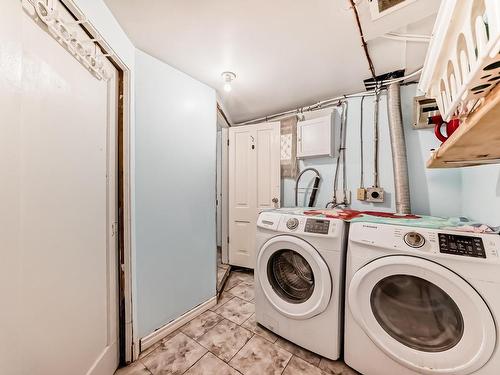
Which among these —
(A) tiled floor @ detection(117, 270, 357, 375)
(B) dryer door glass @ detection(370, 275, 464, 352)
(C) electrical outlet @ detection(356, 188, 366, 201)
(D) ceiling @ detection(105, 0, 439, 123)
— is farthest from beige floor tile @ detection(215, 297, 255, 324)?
(D) ceiling @ detection(105, 0, 439, 123)

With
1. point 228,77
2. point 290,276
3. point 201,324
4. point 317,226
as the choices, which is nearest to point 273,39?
point 228,77

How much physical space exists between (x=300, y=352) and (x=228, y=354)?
19.6 inches

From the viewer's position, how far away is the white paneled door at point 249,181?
247 centimetres

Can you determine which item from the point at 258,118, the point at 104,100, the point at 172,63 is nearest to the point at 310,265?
the point at 104,100

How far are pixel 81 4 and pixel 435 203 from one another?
2640mm

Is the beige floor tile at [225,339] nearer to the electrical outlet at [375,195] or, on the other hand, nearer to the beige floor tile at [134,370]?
the beige floor tile at [134,370]

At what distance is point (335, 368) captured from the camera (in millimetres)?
1245

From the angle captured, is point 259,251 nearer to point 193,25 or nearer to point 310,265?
point 310,265

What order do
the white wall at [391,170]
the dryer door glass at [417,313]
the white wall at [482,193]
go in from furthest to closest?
1. the white wall at [391,170]
2. the white wall at [482,193]
3. the dryer door glass at [417,313]

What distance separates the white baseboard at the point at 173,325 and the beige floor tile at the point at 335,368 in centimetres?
102

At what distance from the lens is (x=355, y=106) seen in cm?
204

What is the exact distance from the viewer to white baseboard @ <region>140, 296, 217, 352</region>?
4.48 ft

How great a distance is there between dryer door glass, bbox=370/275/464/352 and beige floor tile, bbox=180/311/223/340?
124 cm

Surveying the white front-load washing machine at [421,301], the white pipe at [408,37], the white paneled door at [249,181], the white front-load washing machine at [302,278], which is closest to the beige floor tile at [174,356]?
the white front-load washing machine at [302,278]
